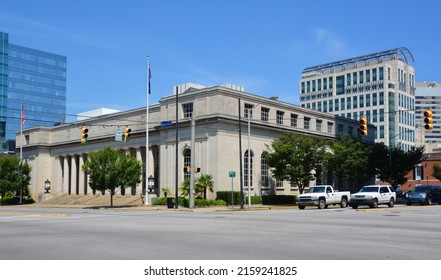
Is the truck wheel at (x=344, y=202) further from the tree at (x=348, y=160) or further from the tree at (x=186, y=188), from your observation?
the tree at (x=186, y=188)

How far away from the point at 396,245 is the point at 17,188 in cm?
6520

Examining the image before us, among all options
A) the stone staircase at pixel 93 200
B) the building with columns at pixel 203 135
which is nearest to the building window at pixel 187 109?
the building with columns at pixel 203 135

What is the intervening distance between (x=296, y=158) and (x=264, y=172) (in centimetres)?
718

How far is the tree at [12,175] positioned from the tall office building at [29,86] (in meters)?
68.7

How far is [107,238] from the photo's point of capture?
16.4m

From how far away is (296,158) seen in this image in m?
51.8

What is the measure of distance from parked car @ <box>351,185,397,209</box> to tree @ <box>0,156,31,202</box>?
4911 cm

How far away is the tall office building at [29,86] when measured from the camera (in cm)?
14612

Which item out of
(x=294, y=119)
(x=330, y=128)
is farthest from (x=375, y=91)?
(x=294, y=119)

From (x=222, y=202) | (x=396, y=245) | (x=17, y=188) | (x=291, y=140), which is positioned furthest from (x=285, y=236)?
(x=17, y=188)

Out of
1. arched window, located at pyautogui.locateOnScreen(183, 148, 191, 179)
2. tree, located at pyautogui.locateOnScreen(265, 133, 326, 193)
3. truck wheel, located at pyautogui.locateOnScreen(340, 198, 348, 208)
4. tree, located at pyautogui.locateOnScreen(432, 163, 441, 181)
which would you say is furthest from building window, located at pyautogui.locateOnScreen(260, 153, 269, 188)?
tree, located at pyautogui.locateOnScreen(432, 163, 441, 181)

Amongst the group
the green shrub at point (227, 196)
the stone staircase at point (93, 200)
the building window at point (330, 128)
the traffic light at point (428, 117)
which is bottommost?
the stone staircase at point (93, 200)
